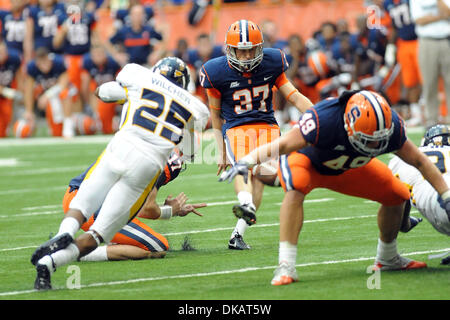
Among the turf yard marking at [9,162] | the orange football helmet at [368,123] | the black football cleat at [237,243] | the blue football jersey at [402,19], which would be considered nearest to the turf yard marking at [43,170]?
the turf yard marking at [9,162]

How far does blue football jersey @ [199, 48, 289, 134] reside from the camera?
725 centimetres

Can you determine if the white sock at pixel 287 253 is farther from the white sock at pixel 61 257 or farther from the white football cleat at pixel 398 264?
the white sock at pixel 61 257

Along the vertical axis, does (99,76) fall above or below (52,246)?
above

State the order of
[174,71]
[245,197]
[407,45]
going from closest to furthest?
[174,71], [245,197], [407,45]

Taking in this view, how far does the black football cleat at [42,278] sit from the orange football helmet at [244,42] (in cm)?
257

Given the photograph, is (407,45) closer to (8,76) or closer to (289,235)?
(8,76)

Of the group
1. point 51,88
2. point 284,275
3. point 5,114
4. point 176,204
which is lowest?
point 284,275

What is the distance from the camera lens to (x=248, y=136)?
23.5 feet

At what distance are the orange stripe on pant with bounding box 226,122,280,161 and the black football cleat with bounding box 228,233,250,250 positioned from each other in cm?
62

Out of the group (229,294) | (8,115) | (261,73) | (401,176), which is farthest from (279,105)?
(229,294)

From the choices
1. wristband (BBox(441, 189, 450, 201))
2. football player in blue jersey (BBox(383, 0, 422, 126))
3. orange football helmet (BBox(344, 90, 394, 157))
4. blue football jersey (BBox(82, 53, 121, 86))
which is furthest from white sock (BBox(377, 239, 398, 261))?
blue football jersey (BBox(82, 53, 121, 86))

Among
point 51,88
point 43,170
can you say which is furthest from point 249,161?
point 51,88

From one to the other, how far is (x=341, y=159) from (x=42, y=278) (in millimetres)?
1788

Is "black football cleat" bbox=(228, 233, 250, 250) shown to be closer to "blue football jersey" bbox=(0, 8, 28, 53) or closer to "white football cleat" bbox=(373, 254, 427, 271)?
"white football cleat" bbox=(373, 254, 427, 271)
